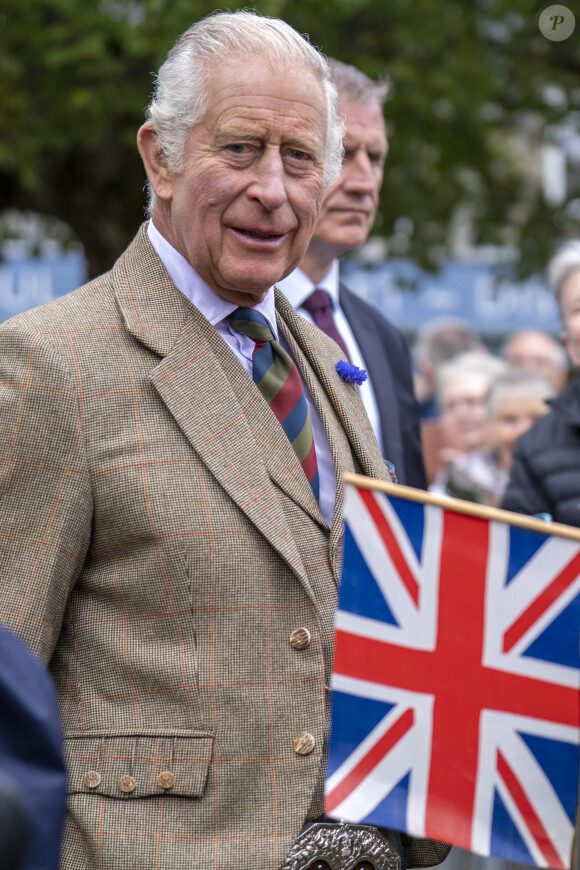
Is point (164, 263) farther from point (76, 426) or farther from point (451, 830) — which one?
point (451, 830)

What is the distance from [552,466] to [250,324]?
6.37 feet

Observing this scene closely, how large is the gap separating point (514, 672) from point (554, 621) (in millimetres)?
111

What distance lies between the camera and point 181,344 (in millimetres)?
2443

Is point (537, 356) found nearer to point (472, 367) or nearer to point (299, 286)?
point (472, 367)

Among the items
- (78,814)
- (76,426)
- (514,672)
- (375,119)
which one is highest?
(375,119)

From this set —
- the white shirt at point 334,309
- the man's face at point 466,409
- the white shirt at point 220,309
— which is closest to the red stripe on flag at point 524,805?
the white shirt at point 220,309

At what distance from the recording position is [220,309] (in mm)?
2553

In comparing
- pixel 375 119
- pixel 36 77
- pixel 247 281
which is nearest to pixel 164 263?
pixel 247 281

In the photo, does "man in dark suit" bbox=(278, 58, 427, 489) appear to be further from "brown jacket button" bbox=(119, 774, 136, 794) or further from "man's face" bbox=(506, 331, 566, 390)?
"man's face" bbox=(506, 331, 566, 390)

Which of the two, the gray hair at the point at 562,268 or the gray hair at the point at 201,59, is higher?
the gray hair at the point at 201,59

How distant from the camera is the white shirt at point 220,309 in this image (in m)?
2.55

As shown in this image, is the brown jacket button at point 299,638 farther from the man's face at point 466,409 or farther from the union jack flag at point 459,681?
the man's face at point 466,409

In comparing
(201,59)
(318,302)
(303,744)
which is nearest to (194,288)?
(201,59)

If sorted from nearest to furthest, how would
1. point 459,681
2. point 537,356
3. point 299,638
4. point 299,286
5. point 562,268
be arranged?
point 459,681
point 299,638
point 299,286
point 562,268
point 537,356
